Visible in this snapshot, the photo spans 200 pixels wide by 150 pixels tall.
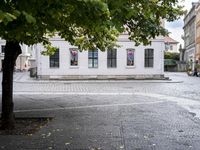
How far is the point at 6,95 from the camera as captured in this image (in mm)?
14195

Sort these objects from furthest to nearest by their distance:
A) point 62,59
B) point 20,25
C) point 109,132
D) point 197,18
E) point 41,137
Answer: point 197,18
point 62,59
point 109,132
point 41,137
point 20,25

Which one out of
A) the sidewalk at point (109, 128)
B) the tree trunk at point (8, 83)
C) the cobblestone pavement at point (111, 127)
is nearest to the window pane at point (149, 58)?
the cobblestone pavement at point (111, 127)

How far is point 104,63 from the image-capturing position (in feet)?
169

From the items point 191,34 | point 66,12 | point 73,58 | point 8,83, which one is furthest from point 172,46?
point 66,12

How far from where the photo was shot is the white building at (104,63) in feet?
167

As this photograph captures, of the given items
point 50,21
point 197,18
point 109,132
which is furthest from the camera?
point 197,18

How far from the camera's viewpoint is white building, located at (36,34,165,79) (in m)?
51.0

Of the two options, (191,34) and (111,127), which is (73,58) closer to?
(111,127)

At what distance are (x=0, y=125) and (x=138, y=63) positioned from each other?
3858 cm

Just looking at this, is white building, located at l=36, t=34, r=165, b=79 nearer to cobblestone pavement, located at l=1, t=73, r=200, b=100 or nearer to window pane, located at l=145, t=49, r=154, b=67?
window pane, located at l=145, t=49, r=154, b=67

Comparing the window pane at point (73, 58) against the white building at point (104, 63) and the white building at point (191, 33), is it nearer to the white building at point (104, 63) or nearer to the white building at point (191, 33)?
the white building at point (104, 63)

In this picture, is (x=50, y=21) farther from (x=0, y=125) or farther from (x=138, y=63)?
(x=138, y=63)

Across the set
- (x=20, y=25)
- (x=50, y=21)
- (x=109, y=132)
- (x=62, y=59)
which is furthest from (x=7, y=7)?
(x=62, y=59)

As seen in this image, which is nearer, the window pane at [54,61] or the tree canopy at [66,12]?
the tree canopy at [66,12]
